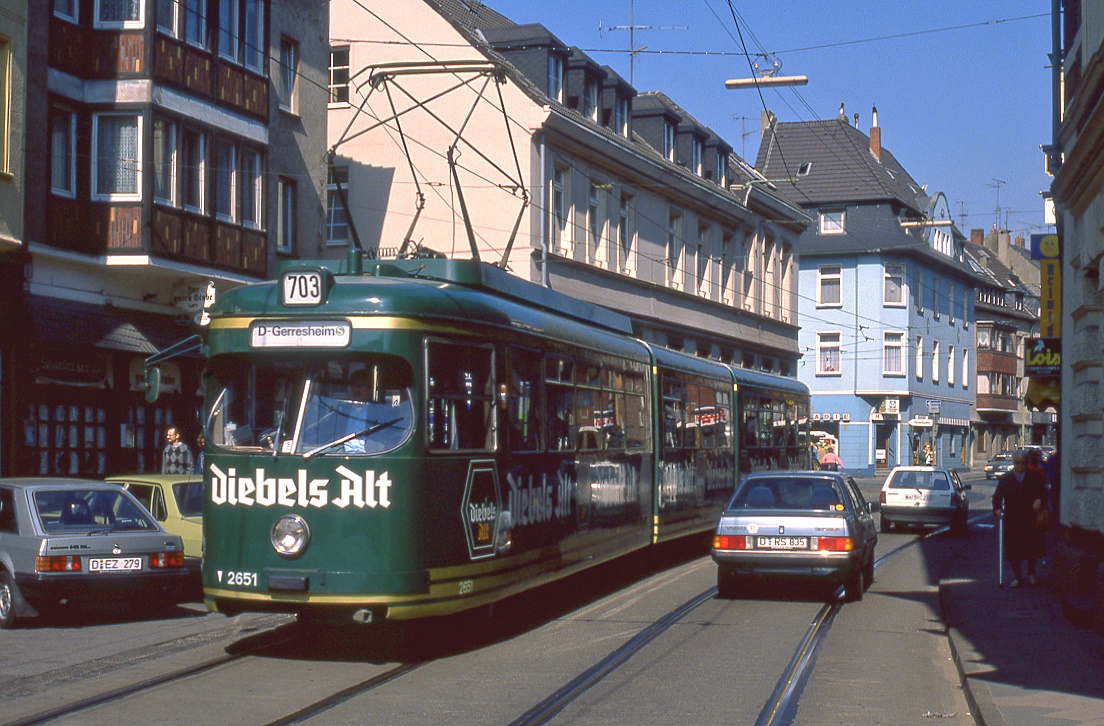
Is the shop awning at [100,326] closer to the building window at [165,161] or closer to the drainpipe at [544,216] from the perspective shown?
the building window at [165,161]

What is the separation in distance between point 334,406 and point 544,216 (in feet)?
79.1

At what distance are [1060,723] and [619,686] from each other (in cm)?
296

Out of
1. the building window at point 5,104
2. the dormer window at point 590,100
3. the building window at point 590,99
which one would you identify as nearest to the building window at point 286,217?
the building window at point 5,104

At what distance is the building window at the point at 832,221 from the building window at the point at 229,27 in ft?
161

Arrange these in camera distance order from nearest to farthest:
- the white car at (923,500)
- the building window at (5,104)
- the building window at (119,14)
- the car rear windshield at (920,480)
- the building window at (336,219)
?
the building window at (5,104) → the building window at (119,14) → the white car at (923,500) → the car rear windshield at (920,480) → the building window at (336,219)

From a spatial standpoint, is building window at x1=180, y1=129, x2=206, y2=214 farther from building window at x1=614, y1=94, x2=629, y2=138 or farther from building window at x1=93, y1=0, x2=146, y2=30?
building window at x1=614, y1=94, x2=629, y2=138

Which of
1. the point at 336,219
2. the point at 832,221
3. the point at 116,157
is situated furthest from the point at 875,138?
the point at 116,157

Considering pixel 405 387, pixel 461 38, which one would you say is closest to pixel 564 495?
pixel 405 387

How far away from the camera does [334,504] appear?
11102 mm

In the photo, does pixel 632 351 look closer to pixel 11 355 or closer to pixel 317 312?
pixel 317 312

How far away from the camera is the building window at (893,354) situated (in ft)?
234

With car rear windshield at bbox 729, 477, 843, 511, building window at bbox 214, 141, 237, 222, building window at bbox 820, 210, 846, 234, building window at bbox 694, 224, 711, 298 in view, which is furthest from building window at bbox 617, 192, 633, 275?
building window at bbox 820, 210, 846, 234

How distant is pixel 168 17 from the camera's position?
24.0m

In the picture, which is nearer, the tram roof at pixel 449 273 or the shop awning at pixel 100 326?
the tram roof at pixel 449 273
